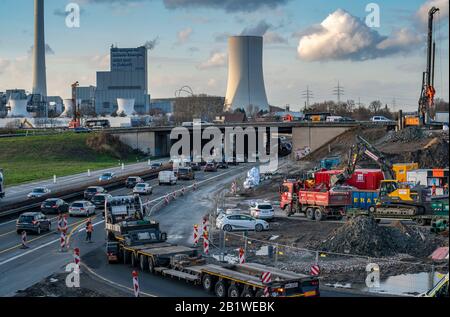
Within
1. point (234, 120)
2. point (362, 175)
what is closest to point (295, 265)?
point (362, 175)

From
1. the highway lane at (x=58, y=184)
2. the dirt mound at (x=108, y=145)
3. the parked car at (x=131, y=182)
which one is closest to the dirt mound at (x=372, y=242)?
the highway lane at (x=58, y=184)

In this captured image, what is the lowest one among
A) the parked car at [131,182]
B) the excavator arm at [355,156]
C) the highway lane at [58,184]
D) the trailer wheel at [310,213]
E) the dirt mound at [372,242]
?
the highway lane at [58,184]

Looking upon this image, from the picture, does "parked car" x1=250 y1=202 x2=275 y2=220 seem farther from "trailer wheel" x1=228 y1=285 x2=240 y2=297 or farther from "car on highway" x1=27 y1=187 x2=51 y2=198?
"trailer wheel" x1=228 y1=285 x2=240 y2=297

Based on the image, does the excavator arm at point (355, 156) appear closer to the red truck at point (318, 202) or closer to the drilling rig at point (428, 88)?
the red truck at point (318, 202)

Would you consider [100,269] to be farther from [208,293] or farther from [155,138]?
[155,138]

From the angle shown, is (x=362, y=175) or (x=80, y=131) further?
(x=80, y=131)
